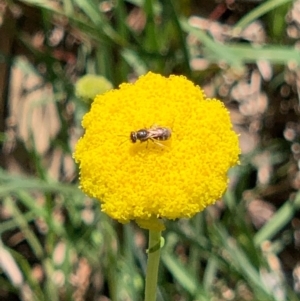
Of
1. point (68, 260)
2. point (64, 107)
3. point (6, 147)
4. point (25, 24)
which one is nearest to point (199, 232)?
point (68, 260)

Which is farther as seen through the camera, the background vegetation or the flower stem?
the background vegetation

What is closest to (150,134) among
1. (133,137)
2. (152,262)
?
(133,137)

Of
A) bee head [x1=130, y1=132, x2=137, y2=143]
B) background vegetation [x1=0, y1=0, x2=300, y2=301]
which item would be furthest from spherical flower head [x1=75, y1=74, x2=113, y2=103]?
bee head [x1=130, y1=132, x2=137, y2=143]

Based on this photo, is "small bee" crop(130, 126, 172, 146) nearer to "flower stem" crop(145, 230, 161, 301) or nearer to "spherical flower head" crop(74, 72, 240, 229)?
"spherical flower head" crop(74, 72, 240, 229)

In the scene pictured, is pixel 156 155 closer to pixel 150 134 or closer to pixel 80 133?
pixel 150 134

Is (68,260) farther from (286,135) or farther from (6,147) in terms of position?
(286,135)

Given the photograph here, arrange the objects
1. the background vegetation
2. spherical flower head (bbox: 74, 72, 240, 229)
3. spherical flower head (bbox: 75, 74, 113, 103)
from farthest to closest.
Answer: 1. the background vegetation
2. spherical flower head (bbox: 75, 74, 113, 103)
3. spherical flower head (bbox: 74, 72, 240, 229)
